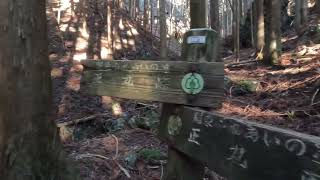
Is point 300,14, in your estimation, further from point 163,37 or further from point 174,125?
point 174,125

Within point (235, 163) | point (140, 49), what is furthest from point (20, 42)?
point (140, 49)

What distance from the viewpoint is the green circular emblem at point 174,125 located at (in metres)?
3.05

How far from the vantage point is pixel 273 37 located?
13883mm

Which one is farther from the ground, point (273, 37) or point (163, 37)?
point (163, 37)

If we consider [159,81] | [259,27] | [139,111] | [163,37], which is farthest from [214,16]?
[159,81]

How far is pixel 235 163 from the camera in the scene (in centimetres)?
232

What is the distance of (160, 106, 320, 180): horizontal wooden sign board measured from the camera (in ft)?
6.07

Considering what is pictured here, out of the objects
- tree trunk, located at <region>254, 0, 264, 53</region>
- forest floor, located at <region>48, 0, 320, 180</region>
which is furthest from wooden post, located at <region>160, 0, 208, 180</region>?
tree trunk, located at <region>254, 0, 264, 53</region>

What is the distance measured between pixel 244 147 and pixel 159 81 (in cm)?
105

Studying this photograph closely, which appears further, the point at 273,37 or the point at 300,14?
the point at 300,14

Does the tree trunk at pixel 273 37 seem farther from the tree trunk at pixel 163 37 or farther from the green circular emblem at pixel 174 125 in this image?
the green circular emblem at pixel 174 125

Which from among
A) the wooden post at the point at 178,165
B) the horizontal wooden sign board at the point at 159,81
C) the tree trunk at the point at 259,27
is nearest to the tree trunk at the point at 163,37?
the tree trunk at the point at 259,27

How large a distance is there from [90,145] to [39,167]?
2034 mm

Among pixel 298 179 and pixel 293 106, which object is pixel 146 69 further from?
pixel 293 106
